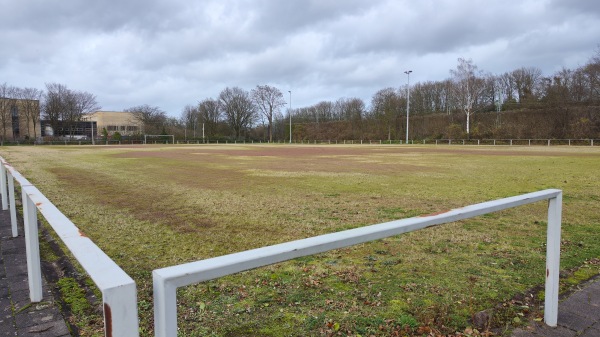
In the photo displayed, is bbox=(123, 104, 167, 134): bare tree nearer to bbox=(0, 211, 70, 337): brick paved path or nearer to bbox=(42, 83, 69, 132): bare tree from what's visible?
bbox=(42, 83, 69, 132): bare tree

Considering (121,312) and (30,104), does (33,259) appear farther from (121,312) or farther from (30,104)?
(30,104)

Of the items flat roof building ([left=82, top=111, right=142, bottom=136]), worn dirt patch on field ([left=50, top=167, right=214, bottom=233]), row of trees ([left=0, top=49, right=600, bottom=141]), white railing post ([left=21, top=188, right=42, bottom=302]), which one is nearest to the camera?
white railing post ([left=21, top=188, right=42, bottom=302])

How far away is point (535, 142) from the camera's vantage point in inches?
2114

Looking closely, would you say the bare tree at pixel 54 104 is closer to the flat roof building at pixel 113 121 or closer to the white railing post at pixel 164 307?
the flat roof building at pixel 113 121

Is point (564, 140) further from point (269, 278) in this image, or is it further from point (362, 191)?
point (269, 278)

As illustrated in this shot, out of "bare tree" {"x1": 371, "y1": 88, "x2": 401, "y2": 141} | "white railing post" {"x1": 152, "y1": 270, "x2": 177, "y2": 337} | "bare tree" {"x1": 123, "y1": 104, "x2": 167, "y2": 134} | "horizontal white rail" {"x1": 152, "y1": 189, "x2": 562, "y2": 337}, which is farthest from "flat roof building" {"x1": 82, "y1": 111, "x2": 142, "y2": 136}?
"white railing post" {"x1": 152, "y1": 270, "x2": 177, "y2": 337}

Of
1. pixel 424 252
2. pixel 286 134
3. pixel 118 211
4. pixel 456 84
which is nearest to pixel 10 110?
pixel 286 134

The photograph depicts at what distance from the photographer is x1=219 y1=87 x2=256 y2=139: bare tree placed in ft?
306

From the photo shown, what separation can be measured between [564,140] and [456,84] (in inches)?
693

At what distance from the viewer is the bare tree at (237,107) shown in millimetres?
93375

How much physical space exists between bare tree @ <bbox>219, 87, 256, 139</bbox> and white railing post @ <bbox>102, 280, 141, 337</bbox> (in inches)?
3700

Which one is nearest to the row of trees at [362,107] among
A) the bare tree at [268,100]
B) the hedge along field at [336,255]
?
the bare tree at [268,100]

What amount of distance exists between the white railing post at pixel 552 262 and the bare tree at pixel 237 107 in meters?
92.7

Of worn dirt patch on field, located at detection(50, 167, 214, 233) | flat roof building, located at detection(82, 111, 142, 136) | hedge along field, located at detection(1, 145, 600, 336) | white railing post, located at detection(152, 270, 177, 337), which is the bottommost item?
hedge along field, located at detection(1, 145, 600, 336)
